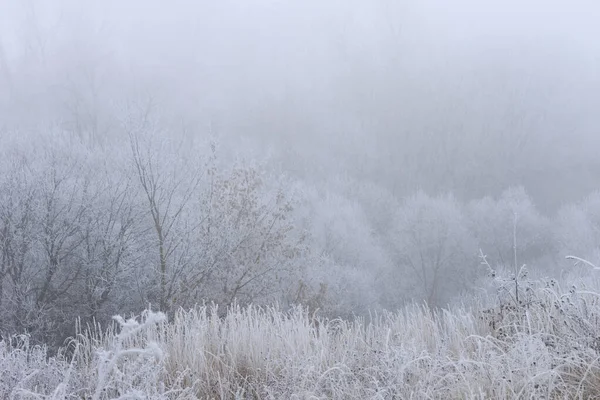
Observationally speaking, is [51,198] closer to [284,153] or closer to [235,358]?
[235,358]

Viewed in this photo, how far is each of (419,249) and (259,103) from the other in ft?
80.3

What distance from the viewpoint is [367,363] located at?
4.20 metres

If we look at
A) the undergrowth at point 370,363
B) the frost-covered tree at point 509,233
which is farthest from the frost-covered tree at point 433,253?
the undergrowth at point 370,363

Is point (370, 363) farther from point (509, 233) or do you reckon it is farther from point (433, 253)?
point (509, 233)

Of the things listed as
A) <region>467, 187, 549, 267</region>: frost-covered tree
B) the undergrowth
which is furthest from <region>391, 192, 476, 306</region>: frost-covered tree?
the undergrowth

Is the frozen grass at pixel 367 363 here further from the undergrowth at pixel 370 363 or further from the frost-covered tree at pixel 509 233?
the frost-covered tree at pixel 509 233

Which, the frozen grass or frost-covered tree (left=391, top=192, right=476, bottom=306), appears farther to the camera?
frost-covered tree (left=391, top=192, right=476, bottom=306)

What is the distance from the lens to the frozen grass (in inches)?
128

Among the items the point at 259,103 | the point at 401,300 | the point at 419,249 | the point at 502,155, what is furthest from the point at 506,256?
the point at 259,103

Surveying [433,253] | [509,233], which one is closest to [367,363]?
[433,253]

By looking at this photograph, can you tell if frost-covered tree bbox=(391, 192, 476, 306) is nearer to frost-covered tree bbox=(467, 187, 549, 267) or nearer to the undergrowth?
frost-covered tree bbox=(467, 187, 549, 267)

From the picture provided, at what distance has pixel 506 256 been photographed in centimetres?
3562

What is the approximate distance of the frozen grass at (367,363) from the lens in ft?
10.6

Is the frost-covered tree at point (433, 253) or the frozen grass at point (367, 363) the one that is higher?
the frost-covered tree at point (433, 253)
